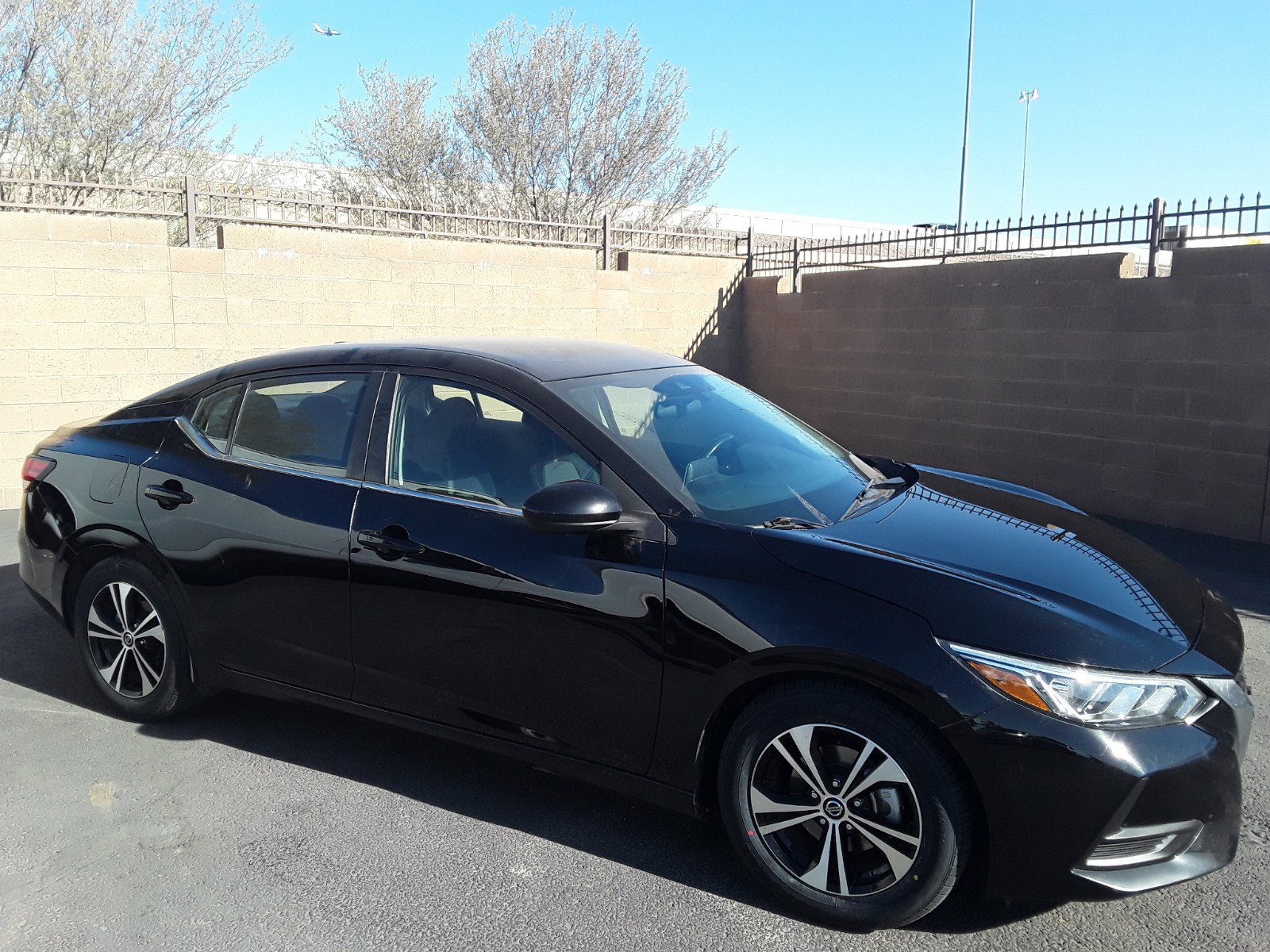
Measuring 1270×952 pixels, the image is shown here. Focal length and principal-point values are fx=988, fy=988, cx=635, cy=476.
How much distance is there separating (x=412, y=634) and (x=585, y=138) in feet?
65.3

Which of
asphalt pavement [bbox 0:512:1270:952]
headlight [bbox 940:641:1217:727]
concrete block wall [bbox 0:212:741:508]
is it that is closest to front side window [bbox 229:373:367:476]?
asphalt pavement [bbox 0:512:1270:952]

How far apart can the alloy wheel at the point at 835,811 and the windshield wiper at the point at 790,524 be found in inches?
24.6

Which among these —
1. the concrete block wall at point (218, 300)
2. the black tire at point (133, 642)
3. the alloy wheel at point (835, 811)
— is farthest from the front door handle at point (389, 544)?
the concrete block wall at point (218, 300)

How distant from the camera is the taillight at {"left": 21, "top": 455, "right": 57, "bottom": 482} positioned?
4316mm

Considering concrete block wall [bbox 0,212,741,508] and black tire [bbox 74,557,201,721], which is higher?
concrete block wall [bbox 0,212,741,508]

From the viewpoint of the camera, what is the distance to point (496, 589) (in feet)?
10.4

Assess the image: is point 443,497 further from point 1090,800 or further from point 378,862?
point 1090,800

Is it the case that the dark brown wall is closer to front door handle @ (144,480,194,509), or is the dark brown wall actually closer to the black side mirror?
the black side mirror

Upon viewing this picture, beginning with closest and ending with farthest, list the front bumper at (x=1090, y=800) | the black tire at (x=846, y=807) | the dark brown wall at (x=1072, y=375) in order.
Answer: the front bumper at (x=1090, y=800), the black tire at (x=846, y=807), the dark brown wall at (x=1072, y=375)

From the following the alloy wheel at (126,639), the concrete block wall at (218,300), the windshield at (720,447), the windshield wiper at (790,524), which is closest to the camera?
the windshield wiper at (790,524)

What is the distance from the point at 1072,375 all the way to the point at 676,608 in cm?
716

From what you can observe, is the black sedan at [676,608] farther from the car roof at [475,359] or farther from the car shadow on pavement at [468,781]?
the car shadow on pavement at [468,781]

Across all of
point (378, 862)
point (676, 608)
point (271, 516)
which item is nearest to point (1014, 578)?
point (676, 608)

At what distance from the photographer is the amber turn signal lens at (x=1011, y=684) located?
2488 mm
